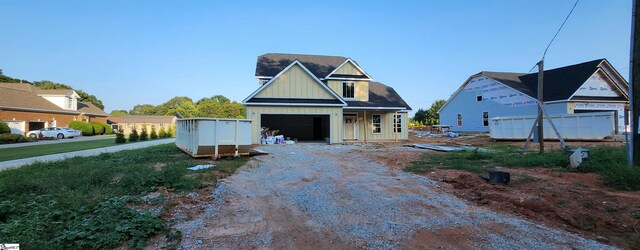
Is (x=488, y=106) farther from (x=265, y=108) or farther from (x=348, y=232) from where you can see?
(x=348, y=232)

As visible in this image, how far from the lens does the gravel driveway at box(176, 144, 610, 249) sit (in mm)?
3678

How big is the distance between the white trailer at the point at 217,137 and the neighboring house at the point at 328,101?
6.99 m

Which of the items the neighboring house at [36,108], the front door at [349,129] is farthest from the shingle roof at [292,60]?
the neighboring house at [36,108]

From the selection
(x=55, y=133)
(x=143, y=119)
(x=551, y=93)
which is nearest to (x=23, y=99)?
(x=55, y=133)

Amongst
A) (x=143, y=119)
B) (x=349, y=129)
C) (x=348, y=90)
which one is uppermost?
(x=348, y=90)

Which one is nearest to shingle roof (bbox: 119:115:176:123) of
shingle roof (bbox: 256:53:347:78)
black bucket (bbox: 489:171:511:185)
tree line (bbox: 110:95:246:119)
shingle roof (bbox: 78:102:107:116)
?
tree line (bbox: 110:95:246:119)

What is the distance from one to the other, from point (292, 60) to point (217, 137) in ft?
52.4

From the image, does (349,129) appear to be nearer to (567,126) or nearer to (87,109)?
(567,126)

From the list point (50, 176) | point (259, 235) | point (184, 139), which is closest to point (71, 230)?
point (259, 235)

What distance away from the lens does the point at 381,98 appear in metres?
24.4

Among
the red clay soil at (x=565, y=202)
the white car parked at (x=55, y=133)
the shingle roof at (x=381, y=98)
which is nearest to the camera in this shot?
the red clay soil at (x=565, y=202)

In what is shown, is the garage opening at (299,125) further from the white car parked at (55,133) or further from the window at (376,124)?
the white car parked at (55,133)

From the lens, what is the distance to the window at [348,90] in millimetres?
23328

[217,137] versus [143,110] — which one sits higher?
[143,110]
